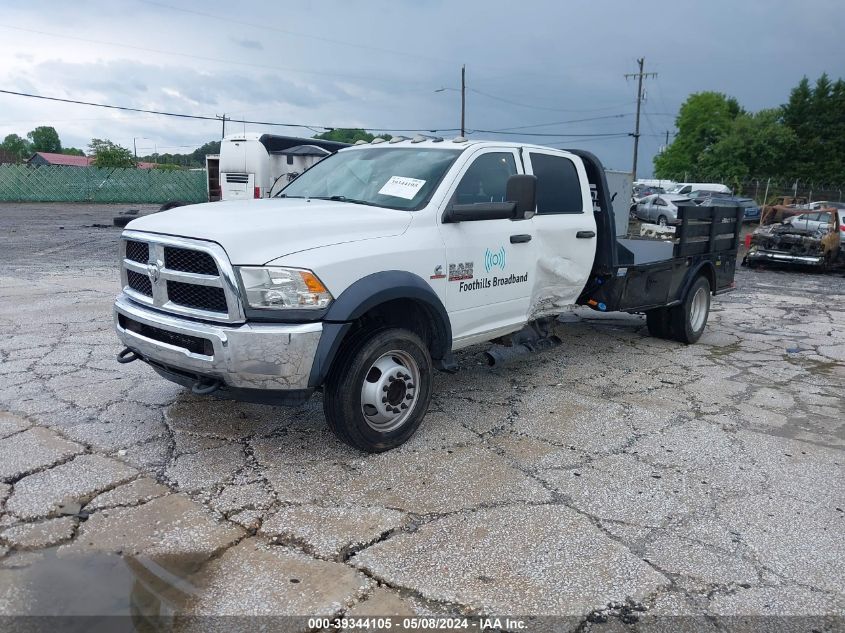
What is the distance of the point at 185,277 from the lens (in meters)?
3.93

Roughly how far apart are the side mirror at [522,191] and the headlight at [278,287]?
1615 mm

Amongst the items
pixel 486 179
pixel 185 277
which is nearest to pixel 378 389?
pixel 185 277

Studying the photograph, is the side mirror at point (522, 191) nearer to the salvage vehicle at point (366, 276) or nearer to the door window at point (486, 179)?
the salvage vehicle at point (366, 276)

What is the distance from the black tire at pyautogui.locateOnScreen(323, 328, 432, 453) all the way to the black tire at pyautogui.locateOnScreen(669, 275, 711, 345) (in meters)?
4.24

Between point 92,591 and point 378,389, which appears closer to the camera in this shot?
point 92,591

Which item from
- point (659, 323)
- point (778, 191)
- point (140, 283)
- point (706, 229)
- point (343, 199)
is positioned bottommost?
point (659, 323)

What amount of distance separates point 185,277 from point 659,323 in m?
5.74

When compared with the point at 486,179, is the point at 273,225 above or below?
below

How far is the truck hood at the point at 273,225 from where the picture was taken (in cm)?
379

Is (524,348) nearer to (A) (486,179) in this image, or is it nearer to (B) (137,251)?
(A) (486,179)

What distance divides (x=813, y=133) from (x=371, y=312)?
67396 mm

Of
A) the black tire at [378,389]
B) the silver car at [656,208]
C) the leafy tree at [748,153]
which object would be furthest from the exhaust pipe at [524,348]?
the leafy tree at [748,153]

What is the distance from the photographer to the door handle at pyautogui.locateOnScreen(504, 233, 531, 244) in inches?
204

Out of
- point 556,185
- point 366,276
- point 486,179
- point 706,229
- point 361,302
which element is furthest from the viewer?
point 706,229
